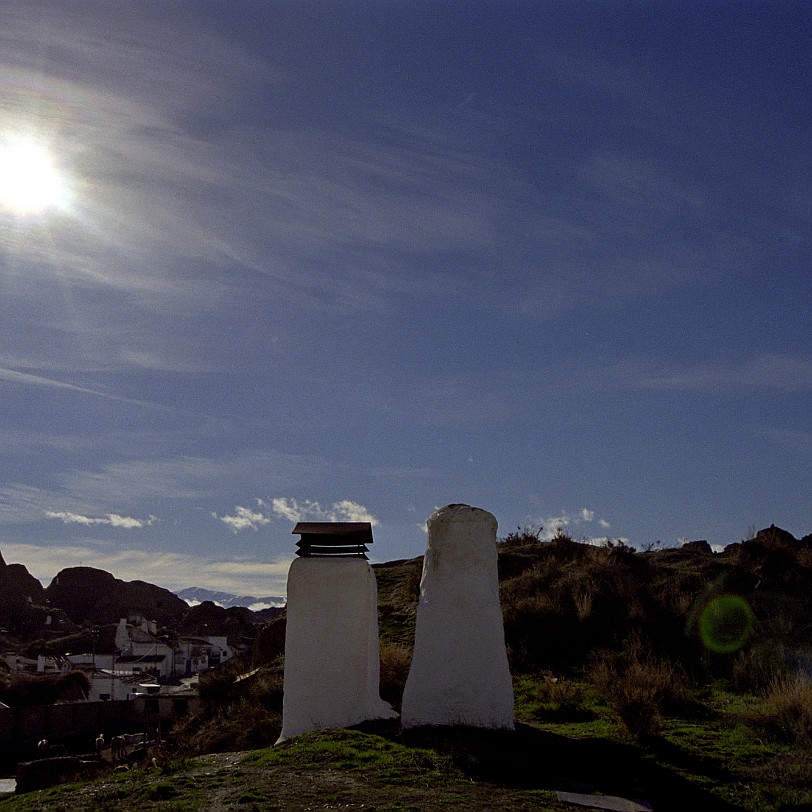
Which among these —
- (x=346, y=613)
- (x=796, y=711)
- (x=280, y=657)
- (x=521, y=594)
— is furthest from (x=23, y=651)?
(x=796, y=711)

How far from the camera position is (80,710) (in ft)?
111

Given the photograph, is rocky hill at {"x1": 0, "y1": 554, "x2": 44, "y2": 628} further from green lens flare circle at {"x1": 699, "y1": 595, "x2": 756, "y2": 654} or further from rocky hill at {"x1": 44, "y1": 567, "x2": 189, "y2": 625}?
green lens flare circle at {"x1": 699, "y1": 595, "x2": 756, "y2": 654}

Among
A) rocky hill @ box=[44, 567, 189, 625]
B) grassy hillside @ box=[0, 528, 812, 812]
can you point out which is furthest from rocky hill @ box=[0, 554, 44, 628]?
grassy hillside @ box=[0, 528, 812, 812]

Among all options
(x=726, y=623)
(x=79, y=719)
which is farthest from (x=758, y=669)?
(x=79, y=719)

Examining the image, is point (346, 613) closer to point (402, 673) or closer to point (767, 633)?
point (402, 673)

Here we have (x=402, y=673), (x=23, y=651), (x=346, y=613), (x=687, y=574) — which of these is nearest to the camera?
(x=346, y=613)

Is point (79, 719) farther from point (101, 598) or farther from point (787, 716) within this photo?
point (101, 598)

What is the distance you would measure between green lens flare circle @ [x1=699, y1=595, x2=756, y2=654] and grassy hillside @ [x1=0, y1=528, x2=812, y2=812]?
48mm

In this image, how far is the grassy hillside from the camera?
8172mm

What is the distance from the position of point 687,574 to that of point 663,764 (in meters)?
12.6

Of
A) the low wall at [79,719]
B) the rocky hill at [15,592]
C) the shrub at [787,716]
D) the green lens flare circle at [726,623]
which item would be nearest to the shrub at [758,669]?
the green lens flare circle at [726,623]

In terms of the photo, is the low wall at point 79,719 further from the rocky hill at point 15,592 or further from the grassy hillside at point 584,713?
the rocky hill at point 15,592

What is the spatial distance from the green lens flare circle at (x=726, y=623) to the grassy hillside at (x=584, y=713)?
48 millimetres

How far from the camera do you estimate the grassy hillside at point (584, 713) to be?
8.17 meters
